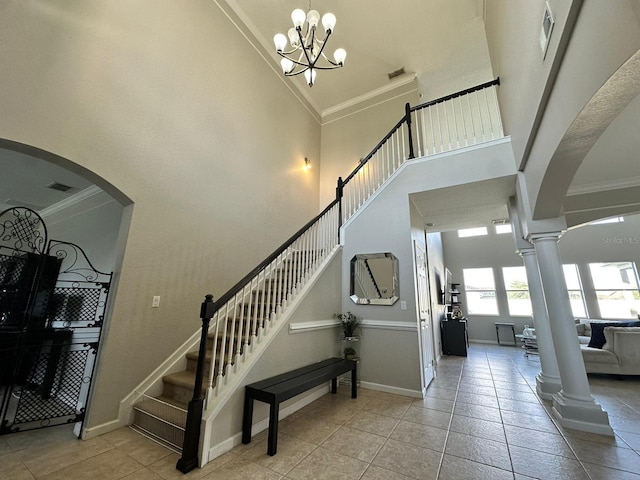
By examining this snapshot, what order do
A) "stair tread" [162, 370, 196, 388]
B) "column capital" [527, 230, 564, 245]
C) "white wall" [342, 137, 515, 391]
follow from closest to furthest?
"stair tread" [162, 370, 196, 388], "column capital" [527, 230, 564, 245], "white wall" [342, 137, 515, 391]

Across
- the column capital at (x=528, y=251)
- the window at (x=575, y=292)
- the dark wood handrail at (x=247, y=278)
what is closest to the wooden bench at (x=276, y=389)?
the dark wood handrail at (x=247, y=278)

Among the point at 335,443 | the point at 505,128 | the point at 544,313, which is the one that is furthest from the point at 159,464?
the point at 505,128

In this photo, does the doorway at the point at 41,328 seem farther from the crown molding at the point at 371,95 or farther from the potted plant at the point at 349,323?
the crown molding at the point at 371,95

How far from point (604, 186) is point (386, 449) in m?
4.12

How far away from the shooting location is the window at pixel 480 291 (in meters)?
9.03

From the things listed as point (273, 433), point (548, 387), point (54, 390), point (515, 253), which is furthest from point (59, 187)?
point (515, 253)

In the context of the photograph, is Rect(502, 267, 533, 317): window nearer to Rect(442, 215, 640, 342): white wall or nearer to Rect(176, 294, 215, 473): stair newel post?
Rect(442, 215, 640, 342): white wall

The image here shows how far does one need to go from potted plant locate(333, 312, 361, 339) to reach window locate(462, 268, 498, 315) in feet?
22.6

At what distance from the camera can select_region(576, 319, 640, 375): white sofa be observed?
14.8 ft

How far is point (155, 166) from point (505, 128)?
4.93 m

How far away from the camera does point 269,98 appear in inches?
218

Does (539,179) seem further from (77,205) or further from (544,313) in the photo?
(77,205)

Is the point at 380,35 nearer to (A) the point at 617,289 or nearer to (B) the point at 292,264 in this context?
(B) the point at 292,264

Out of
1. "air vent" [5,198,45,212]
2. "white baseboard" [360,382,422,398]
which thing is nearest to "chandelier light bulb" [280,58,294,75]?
"white baseboard" [360,382,422,398]
